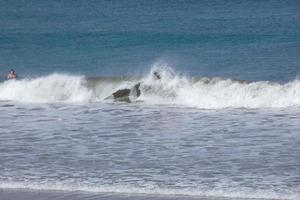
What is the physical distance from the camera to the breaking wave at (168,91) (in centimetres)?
3238

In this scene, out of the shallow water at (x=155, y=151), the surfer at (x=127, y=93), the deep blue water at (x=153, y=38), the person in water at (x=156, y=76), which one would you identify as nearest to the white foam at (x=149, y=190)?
the shallow water at (x=155, y=151)

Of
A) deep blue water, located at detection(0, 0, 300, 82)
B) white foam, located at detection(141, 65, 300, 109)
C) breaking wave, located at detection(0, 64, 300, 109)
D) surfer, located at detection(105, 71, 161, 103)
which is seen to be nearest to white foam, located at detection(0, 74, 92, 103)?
breaking wave, located at detection(0, 64, 300, 109)

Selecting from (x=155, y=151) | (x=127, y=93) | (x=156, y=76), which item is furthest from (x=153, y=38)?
(x=155, y=151)

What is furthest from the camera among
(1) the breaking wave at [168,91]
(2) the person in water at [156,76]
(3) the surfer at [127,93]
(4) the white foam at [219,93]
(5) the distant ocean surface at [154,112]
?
(2) the person in water at [156,76]

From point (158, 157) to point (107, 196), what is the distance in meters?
3.73

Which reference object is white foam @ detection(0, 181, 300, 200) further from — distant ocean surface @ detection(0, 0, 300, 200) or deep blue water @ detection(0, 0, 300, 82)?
deep blue water @ detection(0, 0, 300, 82)

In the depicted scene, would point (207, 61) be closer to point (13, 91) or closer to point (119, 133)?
point (13, 91)

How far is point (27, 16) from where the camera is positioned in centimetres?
7375

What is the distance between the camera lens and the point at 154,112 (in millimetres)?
31172

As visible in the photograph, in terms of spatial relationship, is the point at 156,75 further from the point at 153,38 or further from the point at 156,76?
the point at 153,38

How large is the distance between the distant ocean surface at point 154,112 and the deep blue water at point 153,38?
→ 0.42ft

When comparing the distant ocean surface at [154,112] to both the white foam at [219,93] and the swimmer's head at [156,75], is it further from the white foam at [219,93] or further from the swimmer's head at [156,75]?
the swimmer's head at [156,75]

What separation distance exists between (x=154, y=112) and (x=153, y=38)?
87.8 feet

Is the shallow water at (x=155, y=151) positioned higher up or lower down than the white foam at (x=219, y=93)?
lower down
